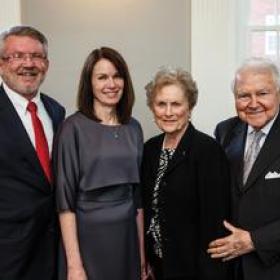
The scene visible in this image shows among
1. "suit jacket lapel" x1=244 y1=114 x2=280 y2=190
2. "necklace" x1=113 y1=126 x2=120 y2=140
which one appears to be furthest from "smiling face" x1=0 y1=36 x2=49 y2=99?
"suit jacket lapel" x1=244 y1=114 x2=280 y2=190

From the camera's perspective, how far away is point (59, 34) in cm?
280

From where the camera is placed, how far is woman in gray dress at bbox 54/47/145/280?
194 cm

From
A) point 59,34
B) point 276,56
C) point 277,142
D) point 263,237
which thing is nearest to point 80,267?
point 263,237

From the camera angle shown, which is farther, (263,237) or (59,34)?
(59,34)

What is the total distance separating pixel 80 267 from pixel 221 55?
1.42 metres

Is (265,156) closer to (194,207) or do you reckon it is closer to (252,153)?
(252,153)

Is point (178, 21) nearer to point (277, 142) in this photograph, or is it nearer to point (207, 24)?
point (207, 24)

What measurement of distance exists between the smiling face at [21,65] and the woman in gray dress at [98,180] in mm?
226

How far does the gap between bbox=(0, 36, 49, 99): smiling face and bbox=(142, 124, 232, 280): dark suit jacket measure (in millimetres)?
668

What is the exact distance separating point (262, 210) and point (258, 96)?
426 millimetres

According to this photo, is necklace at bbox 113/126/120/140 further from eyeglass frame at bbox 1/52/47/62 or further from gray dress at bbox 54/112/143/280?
eyeglass frame at bbox 1/52/47/62

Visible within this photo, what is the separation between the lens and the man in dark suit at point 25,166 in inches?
76.2

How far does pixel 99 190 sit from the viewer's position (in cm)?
196

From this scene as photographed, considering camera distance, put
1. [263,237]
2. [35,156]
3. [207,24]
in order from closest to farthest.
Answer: [263,237] < [35,156] < [207,24]
